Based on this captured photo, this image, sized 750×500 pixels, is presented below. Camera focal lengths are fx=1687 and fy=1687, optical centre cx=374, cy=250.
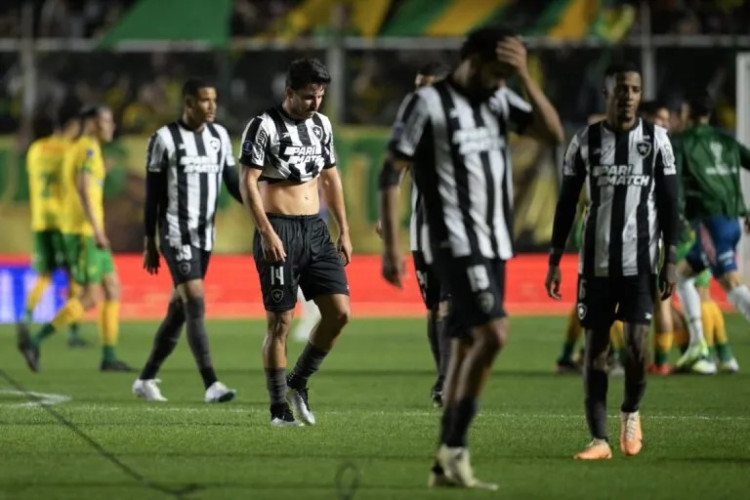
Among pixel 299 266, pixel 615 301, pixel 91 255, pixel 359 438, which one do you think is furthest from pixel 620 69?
pixel 91 255

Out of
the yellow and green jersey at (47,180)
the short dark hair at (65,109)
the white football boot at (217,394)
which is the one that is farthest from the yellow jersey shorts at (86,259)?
the short dark hair at (65,109)

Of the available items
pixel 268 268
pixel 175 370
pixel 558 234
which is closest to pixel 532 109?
pixel 558 234

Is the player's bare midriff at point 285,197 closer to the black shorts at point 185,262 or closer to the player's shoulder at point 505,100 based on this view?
the black shorts at point 185,262

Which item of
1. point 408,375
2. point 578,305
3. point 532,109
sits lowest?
point 408,375

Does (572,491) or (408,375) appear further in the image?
(408,375)

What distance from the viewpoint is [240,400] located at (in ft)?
38.4

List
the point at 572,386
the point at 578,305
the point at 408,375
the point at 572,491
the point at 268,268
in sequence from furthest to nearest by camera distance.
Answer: the point at 408,375 < the point at 572,386 < the point at 268,268 < the point at 578,305 < the point at 572,491

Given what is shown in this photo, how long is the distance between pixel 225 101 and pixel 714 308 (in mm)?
12250

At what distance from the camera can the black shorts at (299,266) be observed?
9.67m

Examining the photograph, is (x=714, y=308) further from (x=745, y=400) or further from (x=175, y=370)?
(x=175, y=370)

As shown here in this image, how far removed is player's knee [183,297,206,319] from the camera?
11.5 metres

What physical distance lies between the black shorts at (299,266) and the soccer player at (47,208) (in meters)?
6.23

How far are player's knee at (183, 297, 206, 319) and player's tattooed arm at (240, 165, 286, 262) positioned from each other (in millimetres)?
2055

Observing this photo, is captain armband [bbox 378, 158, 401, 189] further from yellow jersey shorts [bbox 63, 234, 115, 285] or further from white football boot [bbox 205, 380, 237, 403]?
yellow jersey shorts [bbox 63, 234, 115, 285]
